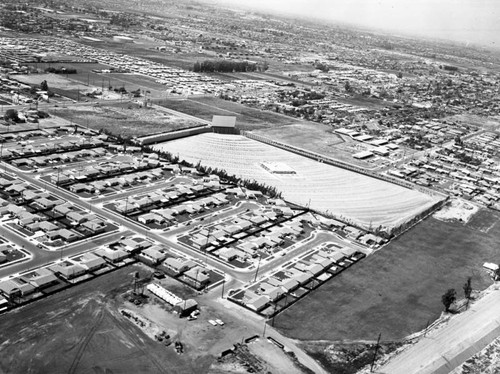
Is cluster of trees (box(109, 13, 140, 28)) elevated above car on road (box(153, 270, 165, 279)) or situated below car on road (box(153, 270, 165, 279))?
above

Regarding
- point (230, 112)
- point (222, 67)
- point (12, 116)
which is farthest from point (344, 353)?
point (222, 67)

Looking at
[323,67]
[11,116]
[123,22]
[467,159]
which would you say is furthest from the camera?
[123,22]

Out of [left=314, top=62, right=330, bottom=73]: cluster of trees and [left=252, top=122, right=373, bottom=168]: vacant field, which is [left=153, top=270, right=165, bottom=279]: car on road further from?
[left=314, top=62, right=330, bottom=73]: cluster of trees

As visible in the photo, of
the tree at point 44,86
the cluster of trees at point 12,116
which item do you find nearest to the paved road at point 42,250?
the cluster of trees at point 12,116

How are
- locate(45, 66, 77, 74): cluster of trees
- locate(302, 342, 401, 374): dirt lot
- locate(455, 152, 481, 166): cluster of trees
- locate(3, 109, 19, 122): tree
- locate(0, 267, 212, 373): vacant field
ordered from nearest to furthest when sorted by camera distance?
locate(0, 267, 212, 373): vacant field < locate(302, 342, 401, 374): dirt lot < locate(3, 109, 19, 122): tree < locate(455, 152, 481, 166): cluster of trees < locate(45, 66, 77, 74): cluster of trees

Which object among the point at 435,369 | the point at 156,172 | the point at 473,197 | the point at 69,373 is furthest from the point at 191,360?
the point at 473,197

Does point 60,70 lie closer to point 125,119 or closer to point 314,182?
point 125,119

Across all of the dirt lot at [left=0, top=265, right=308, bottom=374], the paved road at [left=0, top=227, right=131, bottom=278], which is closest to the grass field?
the dirt lot at [left=0, top=265, right=308, bottom=374]
